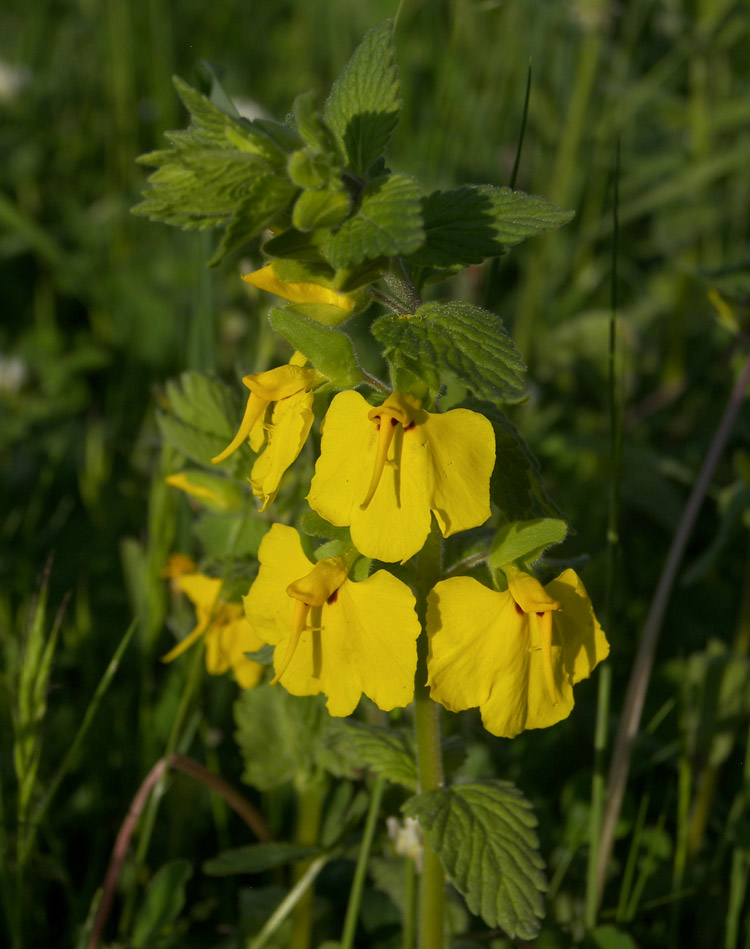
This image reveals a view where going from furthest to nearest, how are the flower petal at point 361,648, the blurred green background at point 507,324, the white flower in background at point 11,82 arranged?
the white flower in background at point 11,82, the blurred green background at point 507,324, the flower petal at point 361,648

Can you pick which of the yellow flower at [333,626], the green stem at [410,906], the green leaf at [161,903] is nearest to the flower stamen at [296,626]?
the yellow flower at [333,626]

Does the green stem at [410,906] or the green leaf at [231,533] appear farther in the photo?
the green leaf at [231,533]

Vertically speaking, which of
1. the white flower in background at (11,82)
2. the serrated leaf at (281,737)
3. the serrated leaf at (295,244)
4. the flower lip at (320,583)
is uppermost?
the white flower in background at (11,82)

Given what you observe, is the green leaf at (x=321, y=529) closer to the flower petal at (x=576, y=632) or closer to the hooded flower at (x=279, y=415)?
the hooded flower at (x=279, y=415)

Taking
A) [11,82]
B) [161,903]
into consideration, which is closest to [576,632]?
[161,903]

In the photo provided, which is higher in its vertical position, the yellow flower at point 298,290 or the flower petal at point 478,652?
the yellow flower at point 298,290

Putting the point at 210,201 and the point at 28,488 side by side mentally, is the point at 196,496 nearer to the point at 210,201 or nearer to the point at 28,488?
the point at 210,201

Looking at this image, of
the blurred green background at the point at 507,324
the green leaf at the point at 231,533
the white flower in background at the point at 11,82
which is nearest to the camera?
the green leaf at the point at 231,533

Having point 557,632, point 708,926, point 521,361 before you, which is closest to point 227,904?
point 708,926

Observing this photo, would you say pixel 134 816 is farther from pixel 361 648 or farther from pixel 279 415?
pixel 279 415
